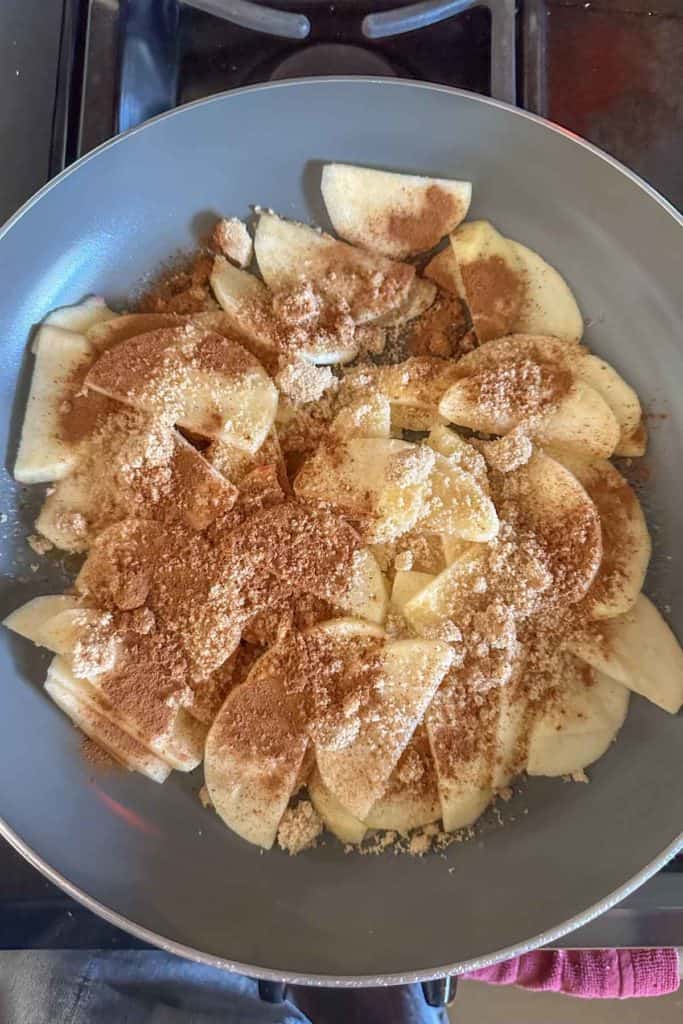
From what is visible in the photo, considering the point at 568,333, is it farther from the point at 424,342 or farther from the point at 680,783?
the point at 680,783

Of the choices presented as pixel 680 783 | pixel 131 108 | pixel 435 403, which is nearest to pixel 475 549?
pixel 435 403

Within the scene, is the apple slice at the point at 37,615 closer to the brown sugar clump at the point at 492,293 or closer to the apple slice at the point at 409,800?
the apple slice at the point at 409,800

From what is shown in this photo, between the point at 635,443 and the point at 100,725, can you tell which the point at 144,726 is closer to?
the point at 100,725

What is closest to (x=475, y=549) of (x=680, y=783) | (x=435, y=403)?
(x=435, y=403)

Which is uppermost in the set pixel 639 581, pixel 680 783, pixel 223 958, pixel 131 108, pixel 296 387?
pixel 131 108

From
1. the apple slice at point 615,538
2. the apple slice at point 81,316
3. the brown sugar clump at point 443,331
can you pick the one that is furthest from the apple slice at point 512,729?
the apple slice at point 81,316

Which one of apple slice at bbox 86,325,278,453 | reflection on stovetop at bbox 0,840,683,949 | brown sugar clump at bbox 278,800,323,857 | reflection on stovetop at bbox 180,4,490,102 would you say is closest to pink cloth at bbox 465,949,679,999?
reflection on stovetop at bbox 0,840,683,949

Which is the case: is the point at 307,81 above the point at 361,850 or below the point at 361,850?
above

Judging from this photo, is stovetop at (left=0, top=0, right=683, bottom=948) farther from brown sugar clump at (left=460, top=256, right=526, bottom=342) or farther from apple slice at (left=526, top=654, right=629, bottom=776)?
apple slice at (left=526, top=654, right=629, bottom=776)

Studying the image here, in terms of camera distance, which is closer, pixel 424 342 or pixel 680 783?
pixel 680 783

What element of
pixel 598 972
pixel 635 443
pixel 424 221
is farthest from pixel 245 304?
pixel 598 972
